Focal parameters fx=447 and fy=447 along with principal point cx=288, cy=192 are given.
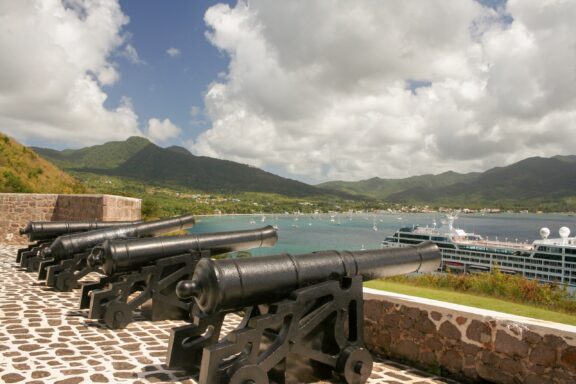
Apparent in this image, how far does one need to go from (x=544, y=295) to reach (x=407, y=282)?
4.06 meters

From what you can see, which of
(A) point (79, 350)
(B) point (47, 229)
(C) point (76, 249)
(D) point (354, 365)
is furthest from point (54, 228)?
(D) point (354, 365)

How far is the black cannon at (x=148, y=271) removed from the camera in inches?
203

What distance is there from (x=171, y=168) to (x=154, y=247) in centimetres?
14803

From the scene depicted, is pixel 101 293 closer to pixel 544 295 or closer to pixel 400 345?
pixel 400 345

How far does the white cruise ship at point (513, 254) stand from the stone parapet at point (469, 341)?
2287 cm

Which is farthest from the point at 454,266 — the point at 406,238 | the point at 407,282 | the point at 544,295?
the point at 544,295

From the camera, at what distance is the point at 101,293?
5410 millimetres

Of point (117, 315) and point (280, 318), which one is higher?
point (280, 318)

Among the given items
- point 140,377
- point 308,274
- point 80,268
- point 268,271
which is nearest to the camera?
point 268,271

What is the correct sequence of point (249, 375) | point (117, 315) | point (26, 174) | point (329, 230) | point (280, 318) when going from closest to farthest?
point (249, 375) < point (280, 318) < point (117, 315) < point (26, 174) < point (329, 230)

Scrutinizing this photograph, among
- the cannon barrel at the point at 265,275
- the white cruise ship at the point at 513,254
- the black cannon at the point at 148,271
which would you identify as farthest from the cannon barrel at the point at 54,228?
the white cruise ship at the point at 513,254

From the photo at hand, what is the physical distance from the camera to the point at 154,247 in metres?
5.31

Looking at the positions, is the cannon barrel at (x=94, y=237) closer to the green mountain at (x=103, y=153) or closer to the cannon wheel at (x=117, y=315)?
the cannon wheel at (x=117, y=315)

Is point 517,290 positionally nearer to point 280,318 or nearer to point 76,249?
point 280,318
